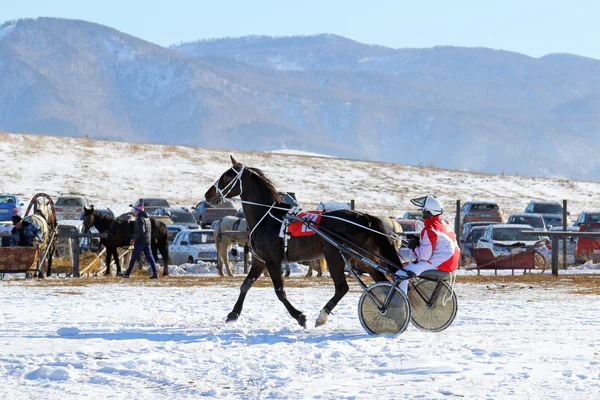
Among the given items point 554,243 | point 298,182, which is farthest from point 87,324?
point 298,182

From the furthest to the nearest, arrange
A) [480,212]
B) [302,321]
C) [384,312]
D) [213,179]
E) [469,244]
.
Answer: [213,179] → [480,212] → [469,244] → [302,321] → [384,312]

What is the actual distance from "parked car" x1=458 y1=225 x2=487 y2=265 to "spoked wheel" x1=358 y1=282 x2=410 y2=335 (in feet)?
58.4

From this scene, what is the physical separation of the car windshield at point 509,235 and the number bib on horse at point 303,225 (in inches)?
737

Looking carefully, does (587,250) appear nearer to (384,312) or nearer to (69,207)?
(384,312)

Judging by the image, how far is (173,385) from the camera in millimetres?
10422

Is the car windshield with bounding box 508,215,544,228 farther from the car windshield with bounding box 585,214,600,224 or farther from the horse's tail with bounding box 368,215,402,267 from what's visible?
the horse's tail with bounding box 368,215,402,267

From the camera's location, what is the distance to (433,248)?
13.7 meters

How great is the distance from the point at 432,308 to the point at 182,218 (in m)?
33.6

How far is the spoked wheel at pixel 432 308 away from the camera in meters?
13.8

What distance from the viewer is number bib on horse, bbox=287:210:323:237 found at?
1452 cm

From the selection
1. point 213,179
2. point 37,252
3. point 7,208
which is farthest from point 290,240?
point 213,179

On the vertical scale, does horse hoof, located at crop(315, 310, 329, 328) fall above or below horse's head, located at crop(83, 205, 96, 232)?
below

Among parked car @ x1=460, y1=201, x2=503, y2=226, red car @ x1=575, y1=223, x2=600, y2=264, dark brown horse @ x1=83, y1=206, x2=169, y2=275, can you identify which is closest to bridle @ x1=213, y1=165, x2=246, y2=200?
dark brown horse @ x1=83, y1=206, x2=169, y2=275

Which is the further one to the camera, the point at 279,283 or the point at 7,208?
the point at 7,208
